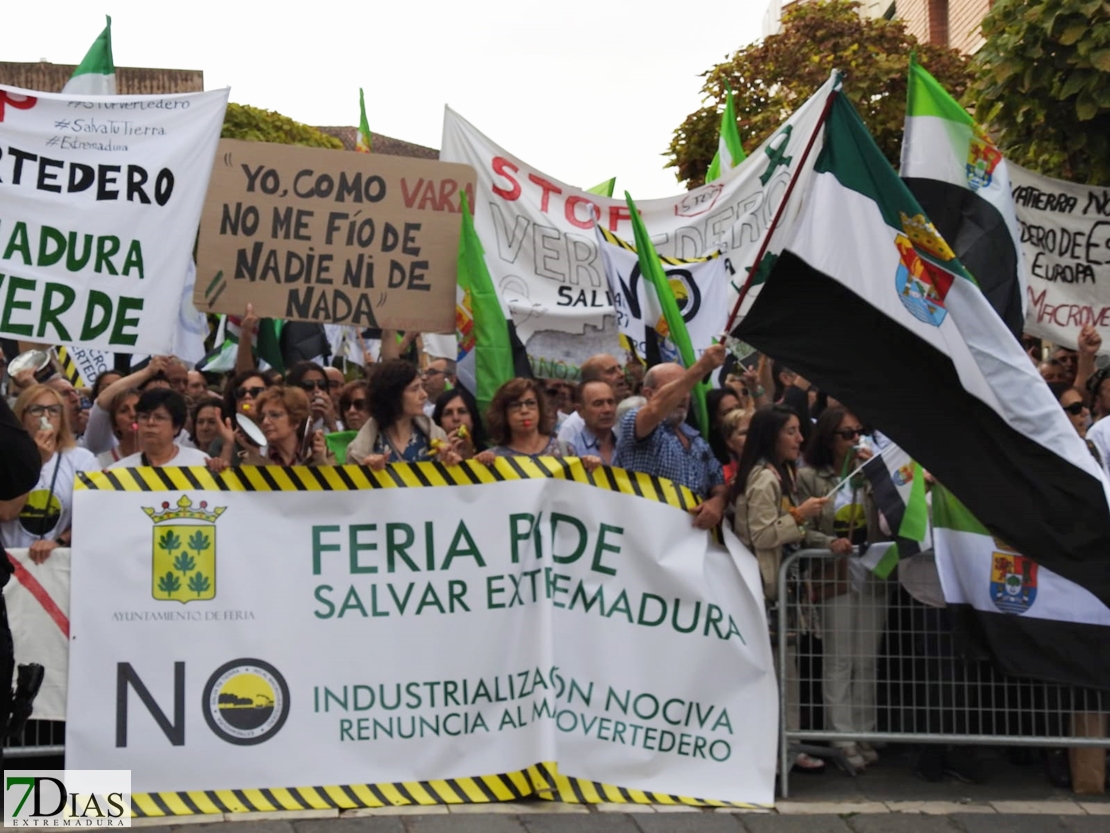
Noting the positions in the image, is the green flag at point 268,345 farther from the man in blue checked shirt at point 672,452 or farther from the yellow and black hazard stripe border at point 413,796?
the yellow and black hazard stripe border at point 413,796

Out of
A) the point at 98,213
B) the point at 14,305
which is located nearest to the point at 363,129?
the point at 98,213

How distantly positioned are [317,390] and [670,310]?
6.55 feet

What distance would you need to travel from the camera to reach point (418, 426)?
662cm

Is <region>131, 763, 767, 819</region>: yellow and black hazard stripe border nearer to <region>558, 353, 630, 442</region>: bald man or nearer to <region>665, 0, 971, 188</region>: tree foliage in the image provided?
<region>558, 353, 630, 442</region>: bald man

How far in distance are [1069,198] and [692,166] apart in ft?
64.9

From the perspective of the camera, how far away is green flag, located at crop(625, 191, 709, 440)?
21.1ft

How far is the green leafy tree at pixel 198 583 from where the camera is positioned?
5750mm

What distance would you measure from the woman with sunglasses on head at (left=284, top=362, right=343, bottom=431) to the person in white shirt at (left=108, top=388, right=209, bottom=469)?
1014 millimetres

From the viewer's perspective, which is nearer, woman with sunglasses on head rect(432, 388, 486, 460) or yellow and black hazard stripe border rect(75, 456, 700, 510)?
yellow and black hazard stripe border rect(75, 456, 700, 510)

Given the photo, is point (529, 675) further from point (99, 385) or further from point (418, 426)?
point (99, 385)

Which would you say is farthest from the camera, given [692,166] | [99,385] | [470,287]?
[692,166]

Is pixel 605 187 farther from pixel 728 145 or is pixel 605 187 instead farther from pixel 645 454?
pixel 645 454

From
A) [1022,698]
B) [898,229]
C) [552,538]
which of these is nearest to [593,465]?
[552,538]

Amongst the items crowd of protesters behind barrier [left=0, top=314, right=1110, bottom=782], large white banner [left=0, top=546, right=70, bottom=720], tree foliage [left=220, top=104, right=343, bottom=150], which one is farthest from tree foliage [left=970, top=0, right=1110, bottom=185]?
tree foliage [left=220, top=104, right=343, bottom=150]
